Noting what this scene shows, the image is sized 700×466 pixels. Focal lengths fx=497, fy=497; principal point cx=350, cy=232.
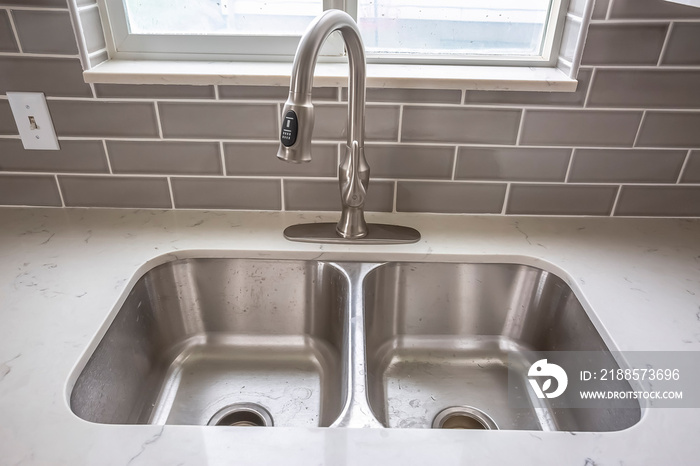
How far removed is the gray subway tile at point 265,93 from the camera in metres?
0.93

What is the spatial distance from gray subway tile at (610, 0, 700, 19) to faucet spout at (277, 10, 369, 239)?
465 mm

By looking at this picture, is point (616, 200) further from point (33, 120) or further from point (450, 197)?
point (33, 120)

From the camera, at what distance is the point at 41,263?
88 centimetres

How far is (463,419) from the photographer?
856 millimetres

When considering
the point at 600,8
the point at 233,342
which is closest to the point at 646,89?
the point at 600,8

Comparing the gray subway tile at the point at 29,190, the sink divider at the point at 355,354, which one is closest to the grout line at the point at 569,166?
the sink divider at the point at 355,354

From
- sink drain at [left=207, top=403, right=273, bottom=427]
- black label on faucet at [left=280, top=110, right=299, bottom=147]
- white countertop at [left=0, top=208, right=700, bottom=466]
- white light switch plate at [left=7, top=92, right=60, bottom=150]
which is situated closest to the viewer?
white countertop at [left=0, top=208, right=700, bottom=466]

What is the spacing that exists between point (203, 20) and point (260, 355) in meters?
0.67

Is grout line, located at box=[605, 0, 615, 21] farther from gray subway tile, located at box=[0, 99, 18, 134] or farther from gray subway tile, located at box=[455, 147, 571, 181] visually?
gray subway tile, located at box=[0, 99, 18, 134]

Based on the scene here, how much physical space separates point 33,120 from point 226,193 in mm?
384

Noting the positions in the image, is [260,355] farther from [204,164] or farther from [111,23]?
[111,23]

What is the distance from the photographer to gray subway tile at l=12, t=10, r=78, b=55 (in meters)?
0.88
